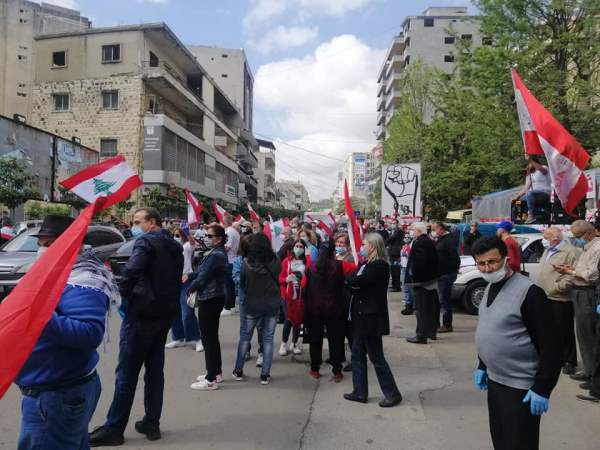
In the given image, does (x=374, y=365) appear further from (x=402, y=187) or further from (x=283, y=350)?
(x=402, y=187)

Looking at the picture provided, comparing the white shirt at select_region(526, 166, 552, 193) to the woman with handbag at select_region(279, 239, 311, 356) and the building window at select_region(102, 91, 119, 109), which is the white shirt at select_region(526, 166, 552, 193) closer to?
the woman with handbag at select_region(279, 239, 311, 356)

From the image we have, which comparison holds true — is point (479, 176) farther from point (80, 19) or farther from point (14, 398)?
point (80, 19)

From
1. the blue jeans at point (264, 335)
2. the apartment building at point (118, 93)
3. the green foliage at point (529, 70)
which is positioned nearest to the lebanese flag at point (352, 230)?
the blue jeans at point (264, 335)

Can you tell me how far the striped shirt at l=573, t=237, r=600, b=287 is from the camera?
5176 millimetres

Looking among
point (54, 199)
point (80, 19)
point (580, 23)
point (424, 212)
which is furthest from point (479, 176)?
point (80, 19)

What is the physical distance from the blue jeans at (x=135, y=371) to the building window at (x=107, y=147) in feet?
103

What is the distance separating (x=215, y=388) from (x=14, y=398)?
2076 millimetres

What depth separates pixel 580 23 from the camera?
1759 cm

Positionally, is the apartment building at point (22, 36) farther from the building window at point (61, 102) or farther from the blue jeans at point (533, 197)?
the blue jeans at point (533, 197)

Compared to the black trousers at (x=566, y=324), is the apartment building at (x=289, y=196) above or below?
above

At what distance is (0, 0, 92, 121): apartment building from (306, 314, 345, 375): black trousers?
1824 inches

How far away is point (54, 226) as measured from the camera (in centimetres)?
260

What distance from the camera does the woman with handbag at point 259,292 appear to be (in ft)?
18.1

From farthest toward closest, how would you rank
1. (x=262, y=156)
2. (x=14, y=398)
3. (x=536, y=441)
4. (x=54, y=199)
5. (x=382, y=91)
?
(x=262, y=156) → (x=382, y=91) → (x=54, y=199) → (x=14, y=398) → (x=536, y=441)
